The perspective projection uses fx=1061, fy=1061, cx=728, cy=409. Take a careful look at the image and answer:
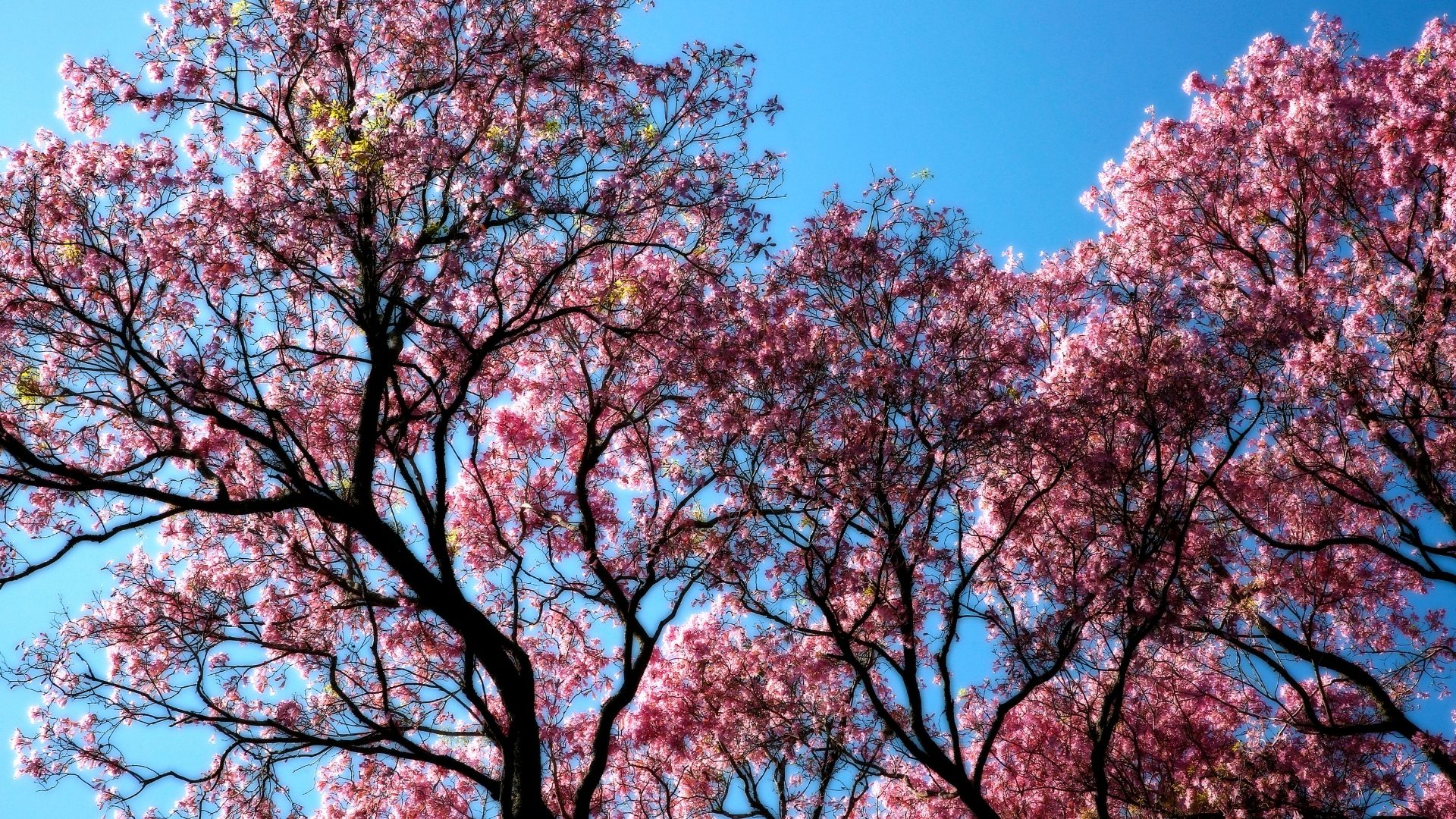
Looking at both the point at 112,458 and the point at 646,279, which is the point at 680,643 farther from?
the point at 112,458

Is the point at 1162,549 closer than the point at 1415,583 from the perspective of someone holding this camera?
Yes

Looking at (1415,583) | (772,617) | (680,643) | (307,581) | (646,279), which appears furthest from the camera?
(680,643)

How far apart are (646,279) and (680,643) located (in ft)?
20.6

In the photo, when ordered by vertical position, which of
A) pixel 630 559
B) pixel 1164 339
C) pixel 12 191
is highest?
pixel 12 191

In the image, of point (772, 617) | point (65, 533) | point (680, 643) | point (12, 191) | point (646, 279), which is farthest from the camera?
point (680, 643)

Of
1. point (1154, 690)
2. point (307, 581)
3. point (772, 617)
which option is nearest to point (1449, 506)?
point (1154, 690)

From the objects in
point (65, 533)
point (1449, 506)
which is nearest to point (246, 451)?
point (65, 533)

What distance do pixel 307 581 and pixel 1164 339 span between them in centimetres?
1059

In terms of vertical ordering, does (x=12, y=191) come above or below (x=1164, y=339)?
above

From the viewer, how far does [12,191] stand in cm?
1068

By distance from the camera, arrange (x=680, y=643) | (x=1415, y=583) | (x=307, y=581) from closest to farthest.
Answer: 1. (x=307, y=581)
2. (x=1415, y=583)
3. (x=680, y=643)

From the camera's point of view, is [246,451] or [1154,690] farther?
[1154,690]

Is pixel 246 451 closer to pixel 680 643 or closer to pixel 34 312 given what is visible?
pixel 34 312

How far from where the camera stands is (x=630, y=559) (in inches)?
485
